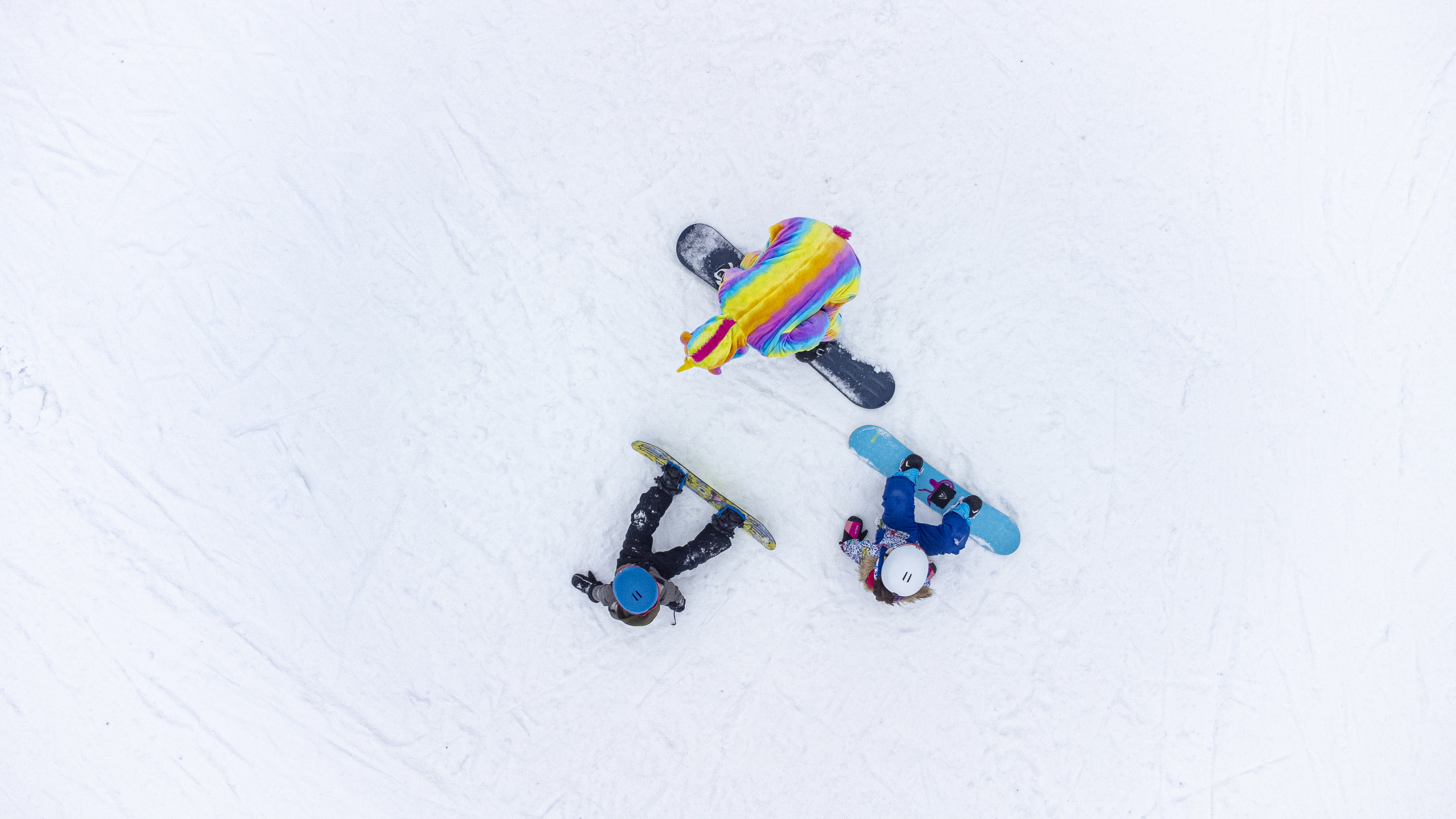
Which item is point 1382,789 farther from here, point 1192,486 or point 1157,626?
point 1192,486

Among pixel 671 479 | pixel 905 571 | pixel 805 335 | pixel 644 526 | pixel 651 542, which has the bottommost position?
pixel 905 571

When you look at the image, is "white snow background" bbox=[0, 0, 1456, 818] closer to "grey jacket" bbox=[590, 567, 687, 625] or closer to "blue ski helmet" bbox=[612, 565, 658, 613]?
"grey jacket" bbox=[590, 567, 687, 625]

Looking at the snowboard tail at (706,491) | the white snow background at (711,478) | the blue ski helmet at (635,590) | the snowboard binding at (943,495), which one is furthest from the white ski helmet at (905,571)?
the blue ski helmet at (635,590)

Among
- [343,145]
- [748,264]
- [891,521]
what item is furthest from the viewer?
[343,145]

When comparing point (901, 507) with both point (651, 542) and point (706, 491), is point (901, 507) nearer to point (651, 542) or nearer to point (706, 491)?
point (706, 491)

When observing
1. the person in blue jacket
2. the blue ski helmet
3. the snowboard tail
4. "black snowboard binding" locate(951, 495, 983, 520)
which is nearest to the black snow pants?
the snowboard tail

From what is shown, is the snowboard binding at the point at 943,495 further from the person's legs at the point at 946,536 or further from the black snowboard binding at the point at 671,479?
the black snowboard binding at the point at 671,479

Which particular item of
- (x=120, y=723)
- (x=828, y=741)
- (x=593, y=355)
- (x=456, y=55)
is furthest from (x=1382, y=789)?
(x=120, y=723)

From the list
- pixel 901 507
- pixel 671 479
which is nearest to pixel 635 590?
pixel 671 479
